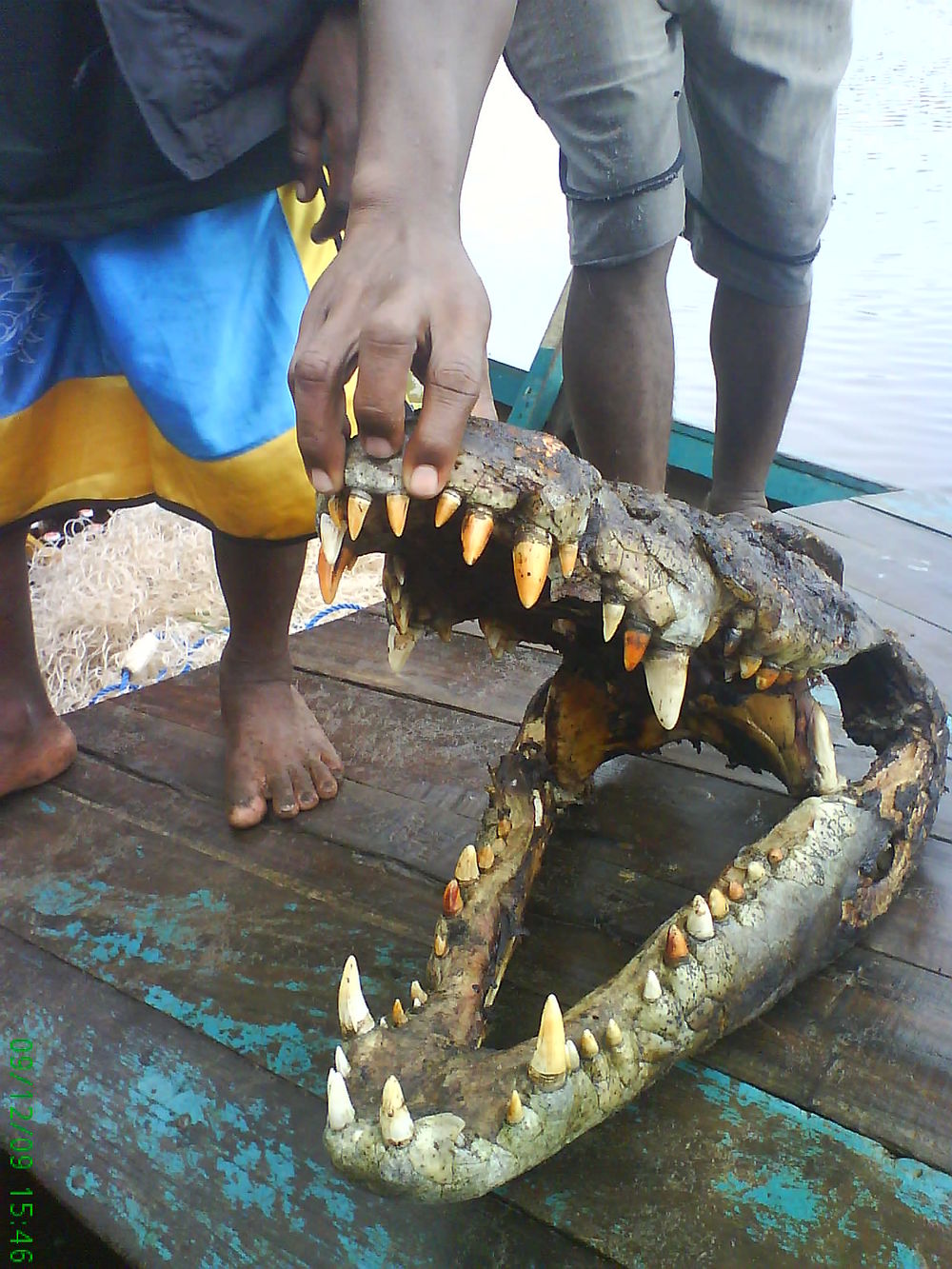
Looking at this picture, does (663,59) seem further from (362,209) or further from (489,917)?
(489,917)

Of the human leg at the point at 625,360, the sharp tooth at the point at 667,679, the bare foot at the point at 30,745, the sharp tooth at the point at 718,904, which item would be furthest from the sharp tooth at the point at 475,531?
the human leg at the point at 625,360

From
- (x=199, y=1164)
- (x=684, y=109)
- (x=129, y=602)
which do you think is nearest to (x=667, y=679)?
(x=199, y=1164)

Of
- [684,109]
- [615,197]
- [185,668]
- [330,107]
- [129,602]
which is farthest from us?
[129,602]

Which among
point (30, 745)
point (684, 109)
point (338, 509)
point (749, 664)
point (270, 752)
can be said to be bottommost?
point (30, 745)

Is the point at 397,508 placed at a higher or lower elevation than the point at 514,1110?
higher

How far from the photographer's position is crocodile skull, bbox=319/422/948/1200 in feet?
2.47

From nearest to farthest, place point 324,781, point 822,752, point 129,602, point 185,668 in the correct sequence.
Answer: point 822,752 → point 324,781 → point 185,668 → point 129,602

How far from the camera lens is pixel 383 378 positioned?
72 cm

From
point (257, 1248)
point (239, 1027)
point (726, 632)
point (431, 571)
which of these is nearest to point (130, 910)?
point (239, 1027)

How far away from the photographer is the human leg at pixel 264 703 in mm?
1477

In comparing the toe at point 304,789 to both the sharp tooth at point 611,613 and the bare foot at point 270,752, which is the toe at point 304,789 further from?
the sharp tooth at point 611,613

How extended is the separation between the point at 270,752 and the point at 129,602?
139cm

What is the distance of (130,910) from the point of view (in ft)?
4.21

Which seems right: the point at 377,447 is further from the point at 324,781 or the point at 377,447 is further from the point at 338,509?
the point at 324,781
